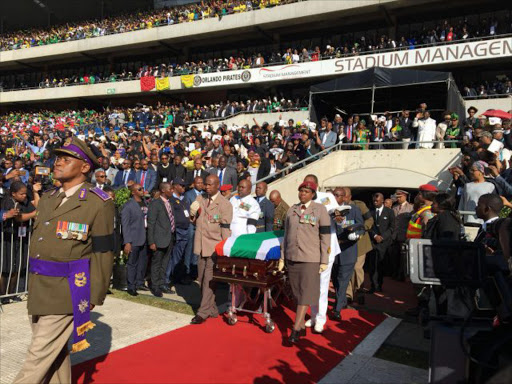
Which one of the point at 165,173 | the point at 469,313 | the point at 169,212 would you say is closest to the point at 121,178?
the point at 165,173

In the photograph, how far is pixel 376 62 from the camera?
22.3 metres

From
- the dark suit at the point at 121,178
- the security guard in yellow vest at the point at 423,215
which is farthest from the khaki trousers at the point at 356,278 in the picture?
the dark suit at the point at 121,178

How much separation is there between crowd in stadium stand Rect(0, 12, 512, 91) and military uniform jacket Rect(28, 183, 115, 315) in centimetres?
2101

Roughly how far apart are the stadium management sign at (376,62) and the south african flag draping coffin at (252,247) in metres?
18.9

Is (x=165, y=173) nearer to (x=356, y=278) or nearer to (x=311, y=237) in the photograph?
(x=356, y=278)

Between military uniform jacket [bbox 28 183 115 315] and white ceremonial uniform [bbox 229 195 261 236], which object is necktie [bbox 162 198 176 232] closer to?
white ceremonial uniform [bbox 229 195 261 236]

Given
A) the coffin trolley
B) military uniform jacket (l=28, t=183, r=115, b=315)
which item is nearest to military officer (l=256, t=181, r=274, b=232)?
the coffin trolley

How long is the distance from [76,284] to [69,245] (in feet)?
0.97

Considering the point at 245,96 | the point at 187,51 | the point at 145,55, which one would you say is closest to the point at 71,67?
the point at 145,55

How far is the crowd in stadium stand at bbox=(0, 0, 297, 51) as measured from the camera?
97.9ft

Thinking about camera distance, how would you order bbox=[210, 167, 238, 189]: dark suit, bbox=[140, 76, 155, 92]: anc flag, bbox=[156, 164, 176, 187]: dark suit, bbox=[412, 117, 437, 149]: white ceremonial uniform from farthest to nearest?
bbox=[140, 76, 155, 92]: anc flag
bbox=[412, 117, 437, 149]: white ceremonial uniform
bbox=[156, 164, 176, 187]: dark suit
bbox=[210, 167, 238, 189]: dark suit

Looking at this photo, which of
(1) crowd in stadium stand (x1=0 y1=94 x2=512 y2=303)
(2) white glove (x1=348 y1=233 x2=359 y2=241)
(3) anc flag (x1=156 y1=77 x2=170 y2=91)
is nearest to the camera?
(2) white glove (x1=348 y1=233 x2=359 y2=241)

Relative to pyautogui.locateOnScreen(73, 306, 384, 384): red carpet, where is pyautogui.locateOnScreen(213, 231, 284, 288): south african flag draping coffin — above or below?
above

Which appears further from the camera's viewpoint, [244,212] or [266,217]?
[266,217]
